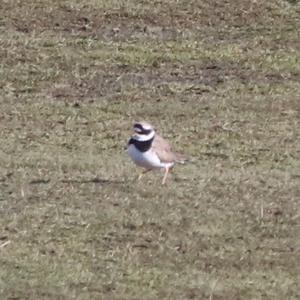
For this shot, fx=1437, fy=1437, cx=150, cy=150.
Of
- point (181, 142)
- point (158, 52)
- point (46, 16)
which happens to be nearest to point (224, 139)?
point (181, 142)

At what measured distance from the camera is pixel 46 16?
17.4 metres

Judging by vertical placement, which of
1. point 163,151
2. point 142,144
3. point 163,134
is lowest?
point 163,134

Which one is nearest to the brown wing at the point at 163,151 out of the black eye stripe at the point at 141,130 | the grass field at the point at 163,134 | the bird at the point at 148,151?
the bird at the point at 148,151

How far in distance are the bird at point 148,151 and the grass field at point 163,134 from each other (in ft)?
0.54

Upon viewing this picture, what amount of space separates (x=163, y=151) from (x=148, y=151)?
7.9 inches

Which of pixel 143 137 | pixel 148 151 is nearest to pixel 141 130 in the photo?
pixel 143 137

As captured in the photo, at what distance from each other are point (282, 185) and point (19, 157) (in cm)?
219

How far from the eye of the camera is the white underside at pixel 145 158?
1076 cm

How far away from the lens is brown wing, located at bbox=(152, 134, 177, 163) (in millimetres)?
10883

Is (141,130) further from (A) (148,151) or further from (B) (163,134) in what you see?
(B) (163,134)

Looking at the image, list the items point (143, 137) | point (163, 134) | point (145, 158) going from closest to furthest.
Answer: point (145, 158) < point (143, 137) < point (163, 134)

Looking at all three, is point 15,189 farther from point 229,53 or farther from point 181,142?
point 229,53

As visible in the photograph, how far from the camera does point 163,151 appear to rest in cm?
1095

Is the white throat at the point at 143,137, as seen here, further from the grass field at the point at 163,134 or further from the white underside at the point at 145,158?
the grass field at the point at 163,134
